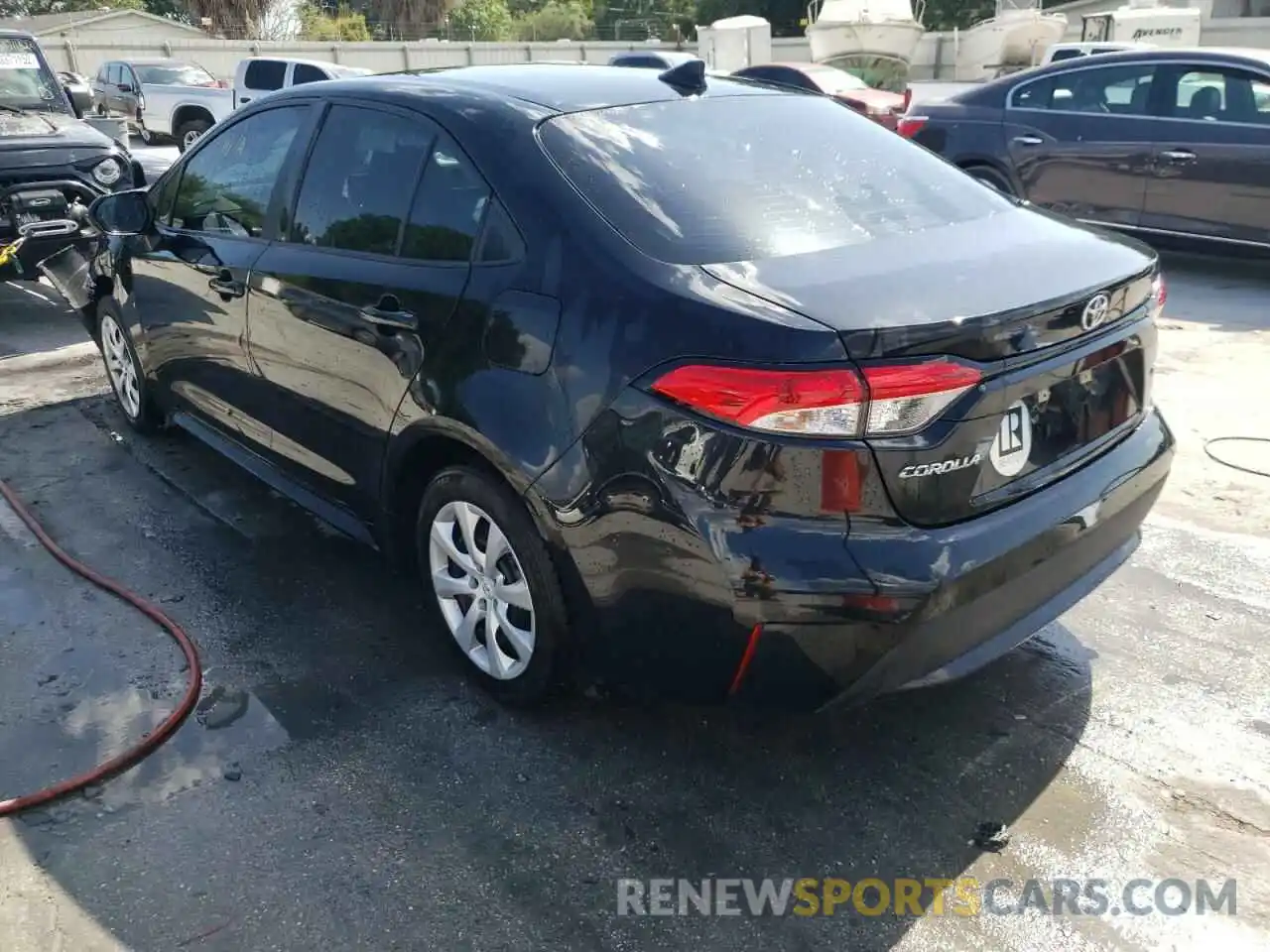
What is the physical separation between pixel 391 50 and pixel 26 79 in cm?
2938

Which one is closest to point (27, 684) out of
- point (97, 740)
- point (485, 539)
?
point (97, 740)

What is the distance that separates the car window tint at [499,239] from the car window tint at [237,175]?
1.21 metres

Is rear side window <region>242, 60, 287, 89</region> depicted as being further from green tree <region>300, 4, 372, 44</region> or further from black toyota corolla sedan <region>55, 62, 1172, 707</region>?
green tree <region>300, 4, 372, 44</region>

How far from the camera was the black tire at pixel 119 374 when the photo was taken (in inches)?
197

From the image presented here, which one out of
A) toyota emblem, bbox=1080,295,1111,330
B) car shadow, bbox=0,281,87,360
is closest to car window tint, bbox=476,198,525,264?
toyota emblem, bbox=1080,295,1111,330

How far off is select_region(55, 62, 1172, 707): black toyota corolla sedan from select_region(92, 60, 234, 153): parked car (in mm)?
18279

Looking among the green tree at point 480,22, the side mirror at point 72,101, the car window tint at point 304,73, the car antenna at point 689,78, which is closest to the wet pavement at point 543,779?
the car antenna at point 689,78

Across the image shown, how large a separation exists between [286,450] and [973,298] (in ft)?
Answer: 8.11

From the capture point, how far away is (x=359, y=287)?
125 inches

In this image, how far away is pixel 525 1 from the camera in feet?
250

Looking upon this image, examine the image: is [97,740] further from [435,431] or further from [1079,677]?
[1079,677]

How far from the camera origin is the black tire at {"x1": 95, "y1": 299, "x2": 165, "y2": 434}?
5.00m

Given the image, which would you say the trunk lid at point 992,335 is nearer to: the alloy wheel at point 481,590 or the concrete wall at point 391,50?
the alloy wheel at point 481,590

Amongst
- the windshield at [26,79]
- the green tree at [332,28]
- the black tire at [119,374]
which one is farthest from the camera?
the green tree at [332,28]
